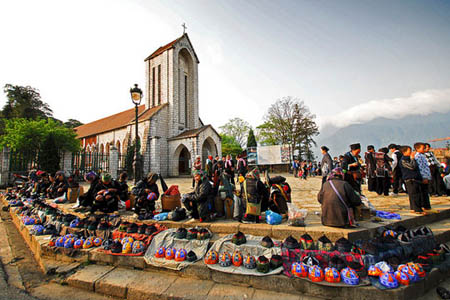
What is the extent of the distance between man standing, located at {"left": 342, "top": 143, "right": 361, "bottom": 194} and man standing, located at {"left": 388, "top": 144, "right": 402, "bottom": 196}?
1610mm

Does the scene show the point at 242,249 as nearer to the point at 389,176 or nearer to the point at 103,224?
the point at 103,224

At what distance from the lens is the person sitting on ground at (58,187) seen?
803 centimetres

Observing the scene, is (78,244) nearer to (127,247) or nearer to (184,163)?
(127,247)

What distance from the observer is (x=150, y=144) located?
69.8 feet

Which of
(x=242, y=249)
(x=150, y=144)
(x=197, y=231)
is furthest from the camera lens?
(x=150, y=144)

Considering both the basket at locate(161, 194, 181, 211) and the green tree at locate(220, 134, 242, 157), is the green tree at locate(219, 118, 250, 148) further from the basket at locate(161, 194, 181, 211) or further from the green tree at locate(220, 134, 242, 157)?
the basket at locate(161, 194, 181, 211)

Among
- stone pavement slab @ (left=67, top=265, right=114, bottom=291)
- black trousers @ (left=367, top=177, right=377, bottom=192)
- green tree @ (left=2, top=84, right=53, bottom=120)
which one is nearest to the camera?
stone pavement slab @ (left=67, top=265, right=114, bottom=291)

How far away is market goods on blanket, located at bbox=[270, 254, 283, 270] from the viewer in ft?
10.00

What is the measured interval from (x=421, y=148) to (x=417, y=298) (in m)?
4.07

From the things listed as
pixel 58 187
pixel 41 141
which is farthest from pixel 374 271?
pixel 41 141

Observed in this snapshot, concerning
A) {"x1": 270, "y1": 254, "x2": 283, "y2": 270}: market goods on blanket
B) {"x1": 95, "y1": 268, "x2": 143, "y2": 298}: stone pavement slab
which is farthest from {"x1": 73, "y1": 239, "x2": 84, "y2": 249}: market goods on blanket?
{"x1": 270, "y1": 254, "x2": 283, "y2": 270}: market goods on blanket

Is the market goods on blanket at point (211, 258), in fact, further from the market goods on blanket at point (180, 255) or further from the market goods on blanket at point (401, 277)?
the market goods on blanket at point (401, 277)

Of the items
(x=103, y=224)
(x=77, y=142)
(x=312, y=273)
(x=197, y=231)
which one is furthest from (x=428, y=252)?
(x=77, y=142)

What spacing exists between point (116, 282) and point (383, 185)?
8.62m
